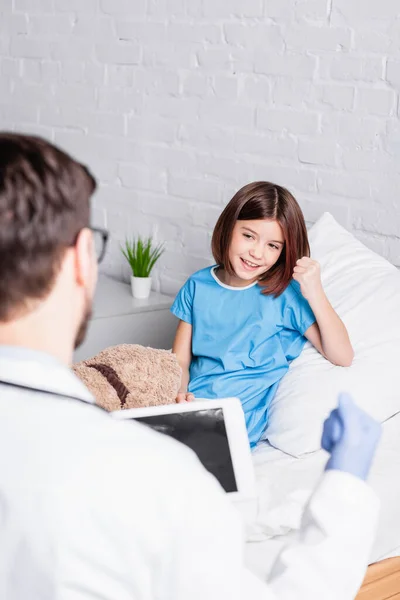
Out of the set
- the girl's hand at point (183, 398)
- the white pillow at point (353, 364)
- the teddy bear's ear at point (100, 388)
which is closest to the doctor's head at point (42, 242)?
the teddy bear's ear at point (100, 388)

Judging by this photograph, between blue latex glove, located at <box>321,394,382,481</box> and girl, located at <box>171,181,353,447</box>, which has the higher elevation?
blue latex glove, located at <box>321,394,382,481</box>

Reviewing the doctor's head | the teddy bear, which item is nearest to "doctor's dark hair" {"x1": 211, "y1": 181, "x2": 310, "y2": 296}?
the teddy bear

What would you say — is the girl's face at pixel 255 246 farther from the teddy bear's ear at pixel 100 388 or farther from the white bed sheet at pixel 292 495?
the teddy bear's ear at pixel 100 388

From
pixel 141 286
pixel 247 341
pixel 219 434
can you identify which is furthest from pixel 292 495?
pixel 141 286

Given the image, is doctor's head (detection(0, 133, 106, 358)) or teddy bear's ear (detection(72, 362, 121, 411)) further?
teddy bear's ear (detection(72, 362, 121, 411))

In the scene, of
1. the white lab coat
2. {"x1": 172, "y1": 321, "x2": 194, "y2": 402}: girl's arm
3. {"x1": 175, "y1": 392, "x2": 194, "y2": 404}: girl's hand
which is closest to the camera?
the white lab coat

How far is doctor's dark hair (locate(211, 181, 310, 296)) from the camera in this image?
6.32 ft

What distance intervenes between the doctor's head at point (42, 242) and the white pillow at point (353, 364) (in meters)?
1.09

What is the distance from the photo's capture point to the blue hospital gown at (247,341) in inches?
74.9

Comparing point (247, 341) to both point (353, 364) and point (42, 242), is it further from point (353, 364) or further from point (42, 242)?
point (42, 242)

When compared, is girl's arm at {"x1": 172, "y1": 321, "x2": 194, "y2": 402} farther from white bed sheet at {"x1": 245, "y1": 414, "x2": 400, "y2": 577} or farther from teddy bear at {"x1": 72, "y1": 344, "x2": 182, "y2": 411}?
teddy bear at {"x1": 72, "y1": 344, "x2": 182, "y2": 411}

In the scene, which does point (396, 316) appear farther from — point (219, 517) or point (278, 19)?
point (219, 517)

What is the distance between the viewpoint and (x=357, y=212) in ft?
7.24

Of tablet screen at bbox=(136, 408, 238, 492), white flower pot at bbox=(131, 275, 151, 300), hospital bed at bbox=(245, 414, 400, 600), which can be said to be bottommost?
white flower pot at bbox=(131, 275, 151, 300)
